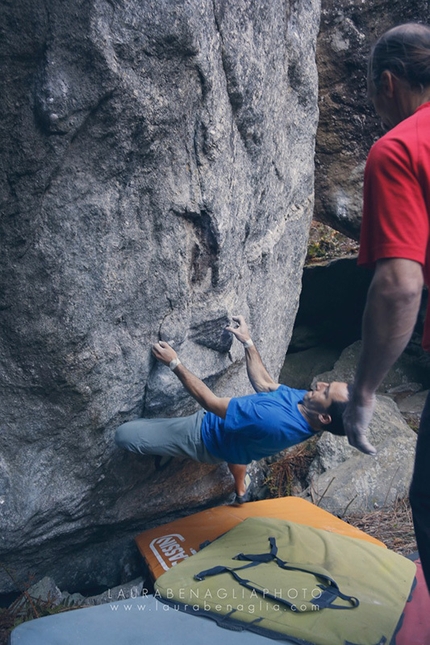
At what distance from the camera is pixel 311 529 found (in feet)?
11.6

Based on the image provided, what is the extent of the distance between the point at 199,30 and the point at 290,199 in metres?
1.75

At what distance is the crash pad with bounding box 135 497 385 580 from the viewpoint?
3.53 m

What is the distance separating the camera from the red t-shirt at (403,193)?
169 cm

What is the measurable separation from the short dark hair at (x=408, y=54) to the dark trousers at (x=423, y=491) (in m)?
1.03

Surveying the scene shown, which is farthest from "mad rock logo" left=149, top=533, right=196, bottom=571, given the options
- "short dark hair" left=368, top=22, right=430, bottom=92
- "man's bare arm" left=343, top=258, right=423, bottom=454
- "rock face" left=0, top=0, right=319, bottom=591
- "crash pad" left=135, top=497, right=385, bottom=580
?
"short dark hair" left=368, top=22, right=430, bottom=92

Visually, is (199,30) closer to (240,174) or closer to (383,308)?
(240,174)

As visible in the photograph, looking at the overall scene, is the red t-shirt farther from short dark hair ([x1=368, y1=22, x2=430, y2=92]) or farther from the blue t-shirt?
the blue t-shirt

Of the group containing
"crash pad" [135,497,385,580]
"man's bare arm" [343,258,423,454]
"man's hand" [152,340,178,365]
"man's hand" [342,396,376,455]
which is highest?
"man's bare arm" [343,258,423,454]

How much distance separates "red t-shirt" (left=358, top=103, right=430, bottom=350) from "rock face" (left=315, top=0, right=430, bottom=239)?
382 centimetres

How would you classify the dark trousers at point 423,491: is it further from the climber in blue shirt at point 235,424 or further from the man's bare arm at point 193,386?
the man's bare arm at point 193,386

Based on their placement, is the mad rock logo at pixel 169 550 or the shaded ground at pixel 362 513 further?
the shaded ground at pixel 362 513

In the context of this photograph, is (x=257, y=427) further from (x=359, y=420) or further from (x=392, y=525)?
(x=392, y=525)

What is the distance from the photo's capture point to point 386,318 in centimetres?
175

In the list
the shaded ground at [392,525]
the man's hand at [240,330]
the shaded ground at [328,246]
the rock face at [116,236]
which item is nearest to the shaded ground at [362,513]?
the shaded ground at [392,525]
